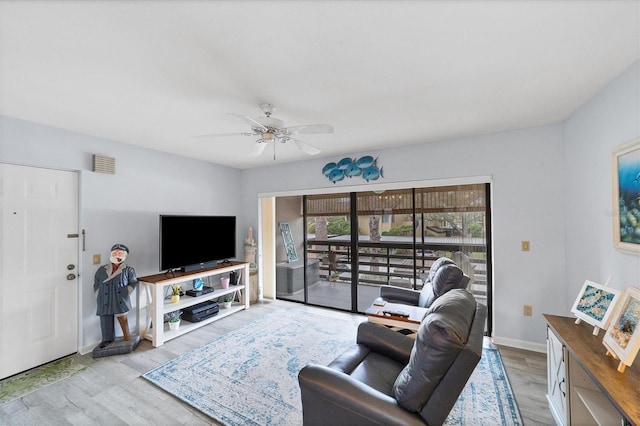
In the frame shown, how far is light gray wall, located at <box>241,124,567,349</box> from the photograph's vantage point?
285 cm

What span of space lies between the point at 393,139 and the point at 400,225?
1244 mm

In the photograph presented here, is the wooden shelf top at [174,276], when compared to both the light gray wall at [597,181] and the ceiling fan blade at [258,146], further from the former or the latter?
the light gray wall at [597,181]

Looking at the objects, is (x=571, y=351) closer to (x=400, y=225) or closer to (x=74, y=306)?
(x=400, y=225)

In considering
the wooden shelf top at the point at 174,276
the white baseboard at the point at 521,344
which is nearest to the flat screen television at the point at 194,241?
the wooden shelf top at the point at 174,276

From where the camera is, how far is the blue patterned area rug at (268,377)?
6.54 feet

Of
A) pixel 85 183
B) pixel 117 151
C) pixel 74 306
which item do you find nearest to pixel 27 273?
pixel 74 306

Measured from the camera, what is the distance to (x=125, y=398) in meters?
2.18

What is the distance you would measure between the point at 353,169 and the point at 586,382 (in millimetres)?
3122

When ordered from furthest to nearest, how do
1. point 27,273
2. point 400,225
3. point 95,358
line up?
1. point 400,225
2. point 95,358
3. point 27,273

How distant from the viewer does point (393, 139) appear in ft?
10.9

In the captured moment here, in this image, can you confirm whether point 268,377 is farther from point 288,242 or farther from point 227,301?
point 288,242

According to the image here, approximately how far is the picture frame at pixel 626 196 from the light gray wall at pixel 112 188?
4330 millimetres

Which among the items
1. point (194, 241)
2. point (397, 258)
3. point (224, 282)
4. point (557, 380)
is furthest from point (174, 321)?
point (557, 380)

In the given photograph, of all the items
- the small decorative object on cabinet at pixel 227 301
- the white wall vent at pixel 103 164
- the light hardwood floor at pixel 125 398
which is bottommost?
the light hardwood floor at pixel 125 398
